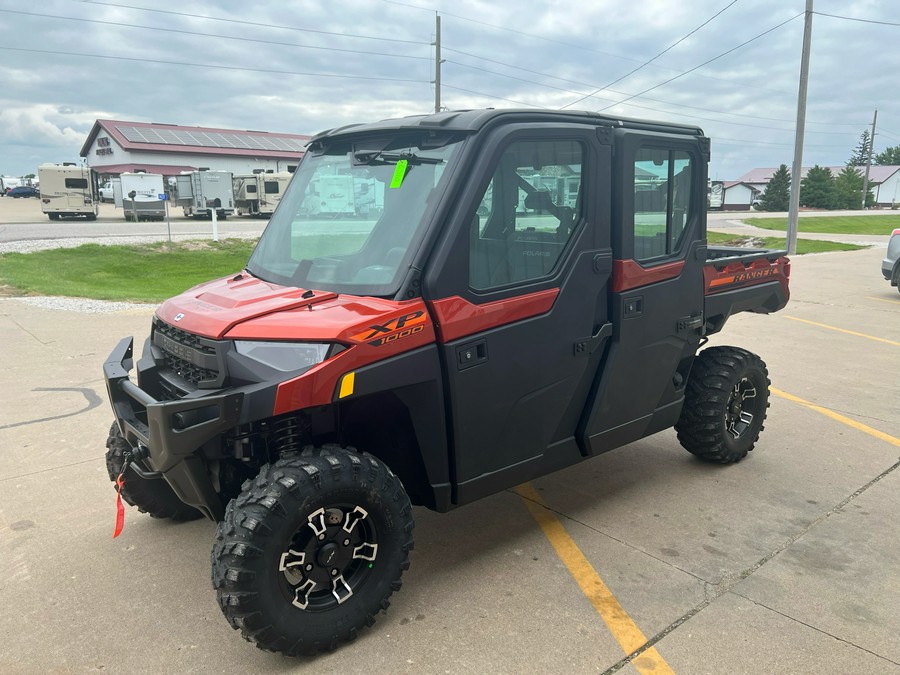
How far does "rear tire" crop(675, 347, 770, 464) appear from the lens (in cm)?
488

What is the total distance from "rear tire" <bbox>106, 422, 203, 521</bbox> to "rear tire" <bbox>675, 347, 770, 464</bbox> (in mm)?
3330

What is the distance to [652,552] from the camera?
152 inches

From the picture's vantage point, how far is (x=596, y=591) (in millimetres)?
3479

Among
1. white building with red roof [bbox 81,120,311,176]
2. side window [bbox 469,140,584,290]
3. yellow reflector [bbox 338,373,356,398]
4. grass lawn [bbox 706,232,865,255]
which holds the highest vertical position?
white building with red roof [bbox 81,120,311,176]

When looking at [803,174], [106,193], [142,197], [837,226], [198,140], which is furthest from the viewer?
[803,174]

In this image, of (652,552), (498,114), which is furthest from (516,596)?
(498,114)

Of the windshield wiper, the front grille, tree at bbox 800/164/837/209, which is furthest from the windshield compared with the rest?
tree at bbox 800/164/837/209

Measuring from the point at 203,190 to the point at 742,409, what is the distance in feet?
97.7

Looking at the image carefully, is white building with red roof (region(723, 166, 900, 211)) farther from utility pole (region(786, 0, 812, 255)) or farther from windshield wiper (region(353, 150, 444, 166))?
windshield wiper (region(353, 150, 444, 166))

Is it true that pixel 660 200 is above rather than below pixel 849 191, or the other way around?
below

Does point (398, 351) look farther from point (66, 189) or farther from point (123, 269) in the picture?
point (66, 189)

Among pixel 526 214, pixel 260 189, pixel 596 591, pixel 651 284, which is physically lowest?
pixel 596 591

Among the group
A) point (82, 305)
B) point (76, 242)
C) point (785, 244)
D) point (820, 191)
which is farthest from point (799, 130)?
point (820, 191)

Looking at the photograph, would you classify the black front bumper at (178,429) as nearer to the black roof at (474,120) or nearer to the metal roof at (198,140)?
the black roof at (474,120)
